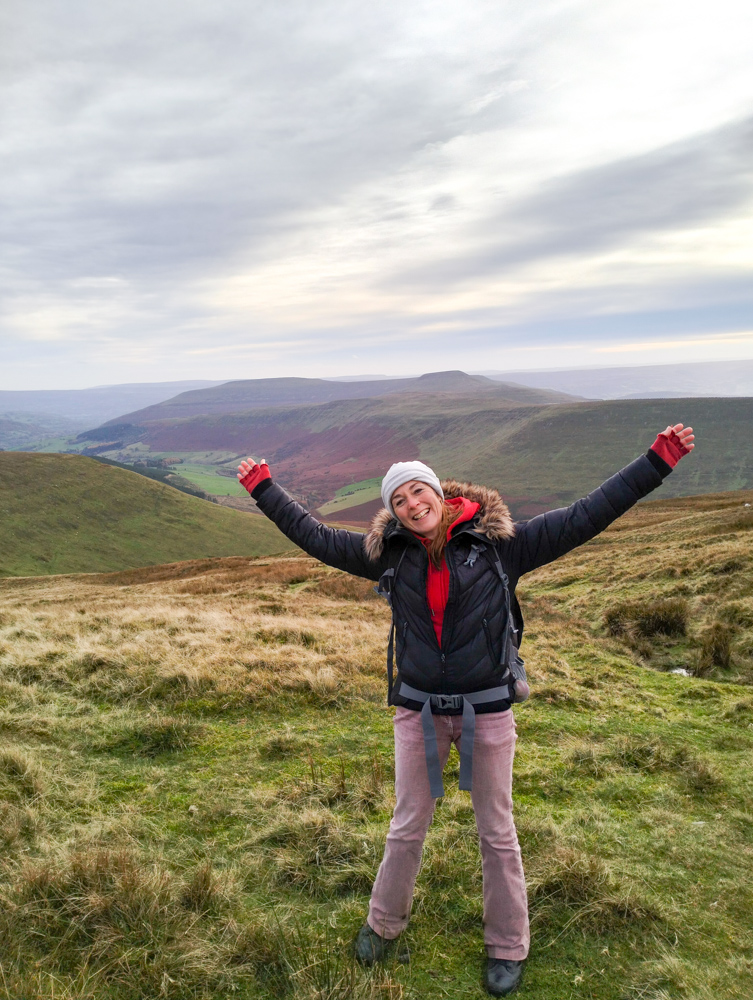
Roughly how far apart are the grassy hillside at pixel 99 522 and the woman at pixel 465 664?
9476 cm

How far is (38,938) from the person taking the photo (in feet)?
10.8

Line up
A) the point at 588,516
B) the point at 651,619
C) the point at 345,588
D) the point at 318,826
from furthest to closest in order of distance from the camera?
1. the point at 345,588
2. the point at 651,619
3. the point at 318,826
4. the point at 588,516

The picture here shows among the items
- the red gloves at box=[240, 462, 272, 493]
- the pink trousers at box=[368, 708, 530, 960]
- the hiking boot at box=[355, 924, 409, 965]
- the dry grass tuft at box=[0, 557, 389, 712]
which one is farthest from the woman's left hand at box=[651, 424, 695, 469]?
the dry grass tuft at box=[0, 557, 389, 712]

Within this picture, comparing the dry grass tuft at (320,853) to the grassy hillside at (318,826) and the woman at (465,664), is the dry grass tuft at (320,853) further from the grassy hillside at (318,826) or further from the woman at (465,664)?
the woman at (465,664)

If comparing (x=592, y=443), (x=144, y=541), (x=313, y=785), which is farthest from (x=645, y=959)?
(x=592, y=443)

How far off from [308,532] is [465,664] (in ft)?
4.98

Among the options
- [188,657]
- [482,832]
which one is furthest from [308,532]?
[188,657]

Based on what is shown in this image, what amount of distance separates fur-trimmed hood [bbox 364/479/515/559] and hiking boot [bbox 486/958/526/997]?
2.51 m

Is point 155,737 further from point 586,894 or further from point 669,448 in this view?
point 669,448

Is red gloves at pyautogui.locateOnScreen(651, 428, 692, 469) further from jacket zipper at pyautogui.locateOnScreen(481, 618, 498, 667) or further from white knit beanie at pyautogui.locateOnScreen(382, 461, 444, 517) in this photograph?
jacket zipper at pyautogui.locateOnScreen(481, 618, 498, 667)

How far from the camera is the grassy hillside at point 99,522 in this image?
91.4 m

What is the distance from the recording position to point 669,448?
3.60 metres

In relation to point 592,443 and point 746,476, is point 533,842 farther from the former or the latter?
point 592,443

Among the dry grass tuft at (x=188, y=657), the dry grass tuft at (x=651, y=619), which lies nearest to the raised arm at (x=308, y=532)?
the dry grass tuft at (x=188, y=657)
